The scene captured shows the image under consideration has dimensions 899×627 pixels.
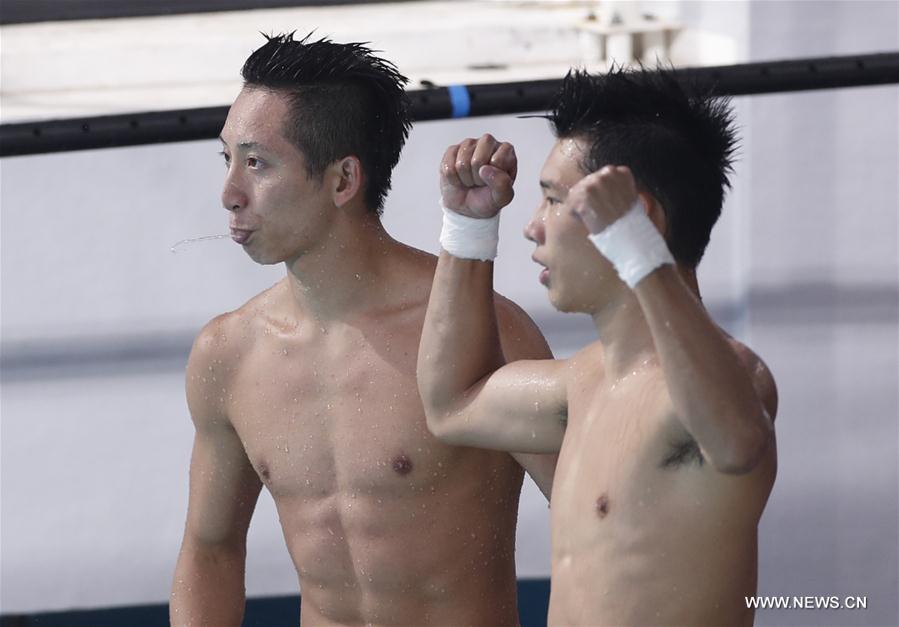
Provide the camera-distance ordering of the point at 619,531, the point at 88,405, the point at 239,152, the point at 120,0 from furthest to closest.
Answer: the point at 120,0 < the point at 88,405 < the point at 239,152 < the point at 619,531

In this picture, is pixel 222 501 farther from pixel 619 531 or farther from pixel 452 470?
pixel 619 531

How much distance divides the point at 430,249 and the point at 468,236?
124cm

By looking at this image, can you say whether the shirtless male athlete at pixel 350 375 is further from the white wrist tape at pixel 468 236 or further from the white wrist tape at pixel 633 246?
the white wrist tape at pixel 633 246

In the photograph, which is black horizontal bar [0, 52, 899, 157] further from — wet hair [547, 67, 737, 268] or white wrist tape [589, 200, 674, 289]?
white wrist tape [589, 200, 674, 289]

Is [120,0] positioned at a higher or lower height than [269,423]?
higher

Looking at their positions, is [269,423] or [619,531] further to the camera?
[269,423]

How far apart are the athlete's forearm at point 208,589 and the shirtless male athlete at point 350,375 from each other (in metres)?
0.14

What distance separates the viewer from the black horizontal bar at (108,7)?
3.16 meters

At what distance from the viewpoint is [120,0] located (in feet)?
10.5

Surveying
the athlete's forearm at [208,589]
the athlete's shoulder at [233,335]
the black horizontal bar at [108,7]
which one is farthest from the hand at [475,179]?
the black horizontal bar at [108,7]

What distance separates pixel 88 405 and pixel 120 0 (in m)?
0.86

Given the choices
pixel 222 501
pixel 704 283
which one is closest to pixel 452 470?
pixel 222 501

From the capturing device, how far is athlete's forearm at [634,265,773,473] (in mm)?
1221

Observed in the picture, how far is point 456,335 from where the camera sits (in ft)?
4.94
